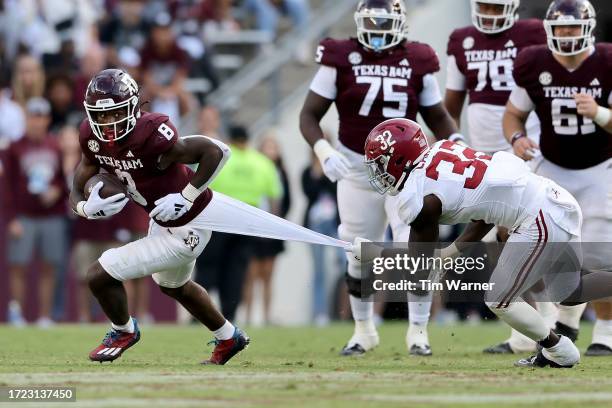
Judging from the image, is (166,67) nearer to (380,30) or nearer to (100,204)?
(380,30)

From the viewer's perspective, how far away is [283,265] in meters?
15.0

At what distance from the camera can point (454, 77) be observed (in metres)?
9.53

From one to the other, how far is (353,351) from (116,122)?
2488mm

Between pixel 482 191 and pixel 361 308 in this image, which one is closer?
pixel 482 191

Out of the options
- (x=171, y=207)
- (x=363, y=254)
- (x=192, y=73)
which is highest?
(x=171, y=207)

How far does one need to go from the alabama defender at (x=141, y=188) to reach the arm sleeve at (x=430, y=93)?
181 cm

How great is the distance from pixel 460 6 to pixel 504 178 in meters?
8.46

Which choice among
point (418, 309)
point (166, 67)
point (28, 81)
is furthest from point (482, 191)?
point (166, 67)

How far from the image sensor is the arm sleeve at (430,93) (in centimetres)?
888

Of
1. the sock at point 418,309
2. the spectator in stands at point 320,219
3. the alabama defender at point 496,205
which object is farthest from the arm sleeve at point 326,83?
the spectator in stands at point 320,219

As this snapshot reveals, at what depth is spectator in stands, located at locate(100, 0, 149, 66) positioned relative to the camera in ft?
49.3

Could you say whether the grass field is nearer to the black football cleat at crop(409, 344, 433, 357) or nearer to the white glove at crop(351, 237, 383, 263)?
the black football cleat at crop(409, 344, 433, 357)

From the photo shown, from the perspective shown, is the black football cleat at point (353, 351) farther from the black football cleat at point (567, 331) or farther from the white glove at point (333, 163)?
the black football cleat at point (567, 331)

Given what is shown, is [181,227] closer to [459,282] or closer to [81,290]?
[459,282]
